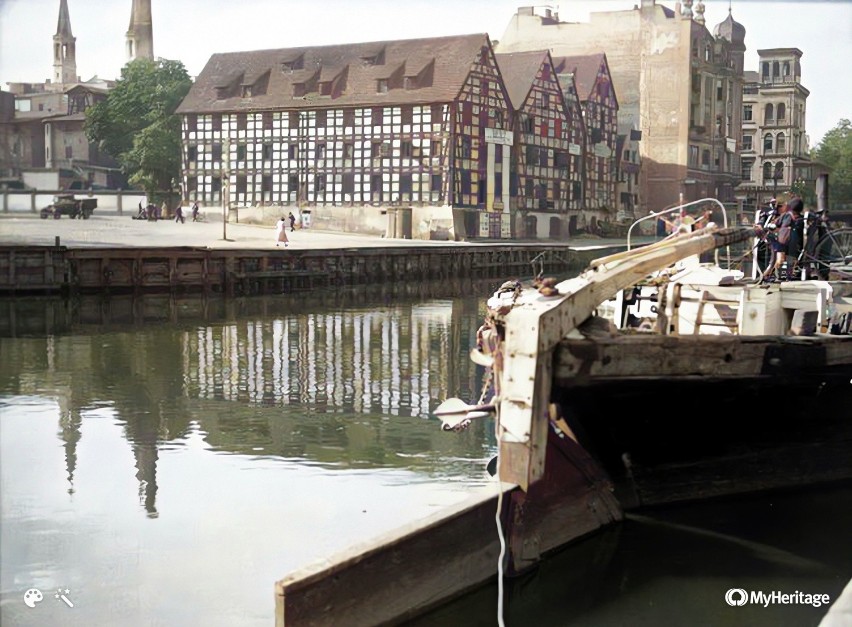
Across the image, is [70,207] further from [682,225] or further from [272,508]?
[682,225]

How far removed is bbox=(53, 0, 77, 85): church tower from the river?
251cm

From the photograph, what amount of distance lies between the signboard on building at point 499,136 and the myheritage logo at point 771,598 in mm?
6787

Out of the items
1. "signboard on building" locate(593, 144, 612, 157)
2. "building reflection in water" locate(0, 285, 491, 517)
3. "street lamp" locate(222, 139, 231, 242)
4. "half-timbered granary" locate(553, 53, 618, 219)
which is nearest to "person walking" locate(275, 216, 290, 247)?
"street lamp" locate(222, 139, 231, 242)

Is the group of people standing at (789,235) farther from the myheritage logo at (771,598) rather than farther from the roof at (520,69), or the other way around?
the roof at (520,69)

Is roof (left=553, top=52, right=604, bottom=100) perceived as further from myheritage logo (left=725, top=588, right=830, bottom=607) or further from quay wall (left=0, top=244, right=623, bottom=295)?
quay wall (left=0, top=244, right=623, bottom=295)

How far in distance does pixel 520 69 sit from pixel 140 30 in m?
3.64

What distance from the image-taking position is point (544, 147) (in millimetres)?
10195

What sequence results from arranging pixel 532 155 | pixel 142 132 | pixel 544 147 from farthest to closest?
pixel 142 132 → pixel 532 155 → pixel 544 147

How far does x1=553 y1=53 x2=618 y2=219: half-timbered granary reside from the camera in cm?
873

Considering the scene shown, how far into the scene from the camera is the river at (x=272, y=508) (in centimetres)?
504

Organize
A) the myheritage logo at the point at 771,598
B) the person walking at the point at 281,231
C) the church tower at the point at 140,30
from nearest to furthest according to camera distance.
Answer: the myheritage logo at the point at 771,598 < the church tower at the point at 140,30 < the person walking at the point at 281,231

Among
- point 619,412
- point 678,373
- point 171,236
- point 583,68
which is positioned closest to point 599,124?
point 583,68

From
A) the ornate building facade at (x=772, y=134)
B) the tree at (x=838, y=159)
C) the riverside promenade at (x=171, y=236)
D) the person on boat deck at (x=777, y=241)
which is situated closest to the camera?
the tree at (x=838, y=159)

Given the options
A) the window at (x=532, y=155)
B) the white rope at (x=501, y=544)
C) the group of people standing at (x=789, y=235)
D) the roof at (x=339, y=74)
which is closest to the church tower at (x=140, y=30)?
the roof at (x=339, y=74)
